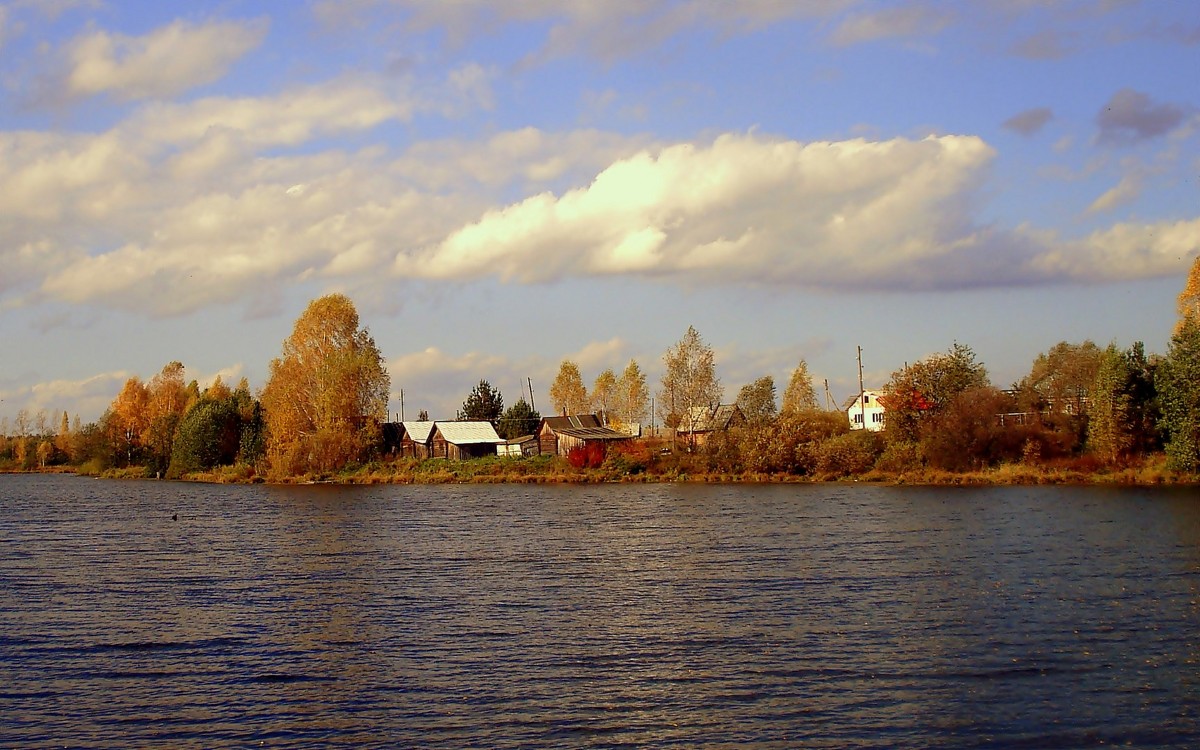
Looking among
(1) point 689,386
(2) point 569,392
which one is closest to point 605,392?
(2) point 569,392

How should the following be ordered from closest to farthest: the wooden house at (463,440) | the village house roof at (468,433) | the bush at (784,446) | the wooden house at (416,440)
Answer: the bush at (784,446) → the wooden house at (416,440) → the wooden house at (463,440) → the village house roof at (468,433)

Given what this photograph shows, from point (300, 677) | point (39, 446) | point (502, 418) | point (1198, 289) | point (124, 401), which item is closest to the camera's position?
point (300, 677)

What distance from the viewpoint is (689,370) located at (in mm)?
100438

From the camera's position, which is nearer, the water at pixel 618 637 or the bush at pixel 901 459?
the water at pixel 618 637

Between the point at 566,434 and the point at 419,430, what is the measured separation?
16.8 meters

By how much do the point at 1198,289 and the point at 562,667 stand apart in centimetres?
7408

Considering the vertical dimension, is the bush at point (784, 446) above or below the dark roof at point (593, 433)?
below

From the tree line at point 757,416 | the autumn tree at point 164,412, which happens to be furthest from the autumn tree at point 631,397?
the autumn tree at point 164,412

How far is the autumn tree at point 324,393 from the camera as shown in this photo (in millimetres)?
100000

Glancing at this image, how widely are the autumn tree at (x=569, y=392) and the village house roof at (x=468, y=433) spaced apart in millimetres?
25291

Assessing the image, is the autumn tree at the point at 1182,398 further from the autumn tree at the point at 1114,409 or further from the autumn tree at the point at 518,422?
the autumn tree at the point at 518,422

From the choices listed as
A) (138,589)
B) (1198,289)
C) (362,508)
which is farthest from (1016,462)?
(138,589)

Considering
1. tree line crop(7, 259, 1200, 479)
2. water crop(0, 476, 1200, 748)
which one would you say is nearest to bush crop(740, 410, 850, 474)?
tree line crop(7, 259, 1200, 479)

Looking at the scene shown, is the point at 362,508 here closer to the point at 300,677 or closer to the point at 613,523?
the point at 613,523
